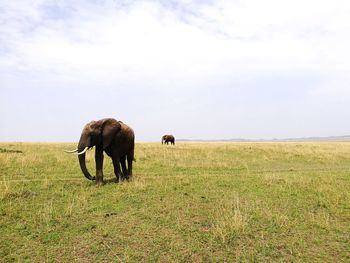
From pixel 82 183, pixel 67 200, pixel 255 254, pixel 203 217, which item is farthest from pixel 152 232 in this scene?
pixel 82 183

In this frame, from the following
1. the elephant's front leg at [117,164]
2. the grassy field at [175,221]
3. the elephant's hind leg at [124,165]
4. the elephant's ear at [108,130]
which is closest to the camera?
the grassy field at [175,221]

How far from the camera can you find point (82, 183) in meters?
14.5

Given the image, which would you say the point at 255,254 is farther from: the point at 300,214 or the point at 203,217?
the point at 300,214

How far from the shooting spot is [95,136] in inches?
559

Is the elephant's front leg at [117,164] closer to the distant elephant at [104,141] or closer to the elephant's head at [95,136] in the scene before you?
the distant elephant at [104,141]

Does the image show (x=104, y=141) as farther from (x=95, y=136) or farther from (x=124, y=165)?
(x=124, y=165)

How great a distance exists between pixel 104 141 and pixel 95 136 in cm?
41

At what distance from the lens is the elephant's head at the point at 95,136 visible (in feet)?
46.0

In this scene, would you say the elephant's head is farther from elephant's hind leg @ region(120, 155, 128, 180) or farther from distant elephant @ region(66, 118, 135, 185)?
elephant's hind leg @ region(120, 155, 128, 180)

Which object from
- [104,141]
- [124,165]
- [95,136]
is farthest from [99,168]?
[124,165]

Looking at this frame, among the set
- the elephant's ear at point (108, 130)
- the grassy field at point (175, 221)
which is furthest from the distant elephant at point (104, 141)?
the grassy field at point (175, 221)

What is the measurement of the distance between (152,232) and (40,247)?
8.85ft

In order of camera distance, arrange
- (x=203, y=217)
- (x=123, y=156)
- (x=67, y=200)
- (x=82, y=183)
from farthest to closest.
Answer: (x=123, y=156) < (x=82, y=183) < (x=67, y=200) < (x=203, y=217)

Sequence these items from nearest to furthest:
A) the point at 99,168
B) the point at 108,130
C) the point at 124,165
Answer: the point at 99,168 < the point at 108,130 < the point at 124,165
